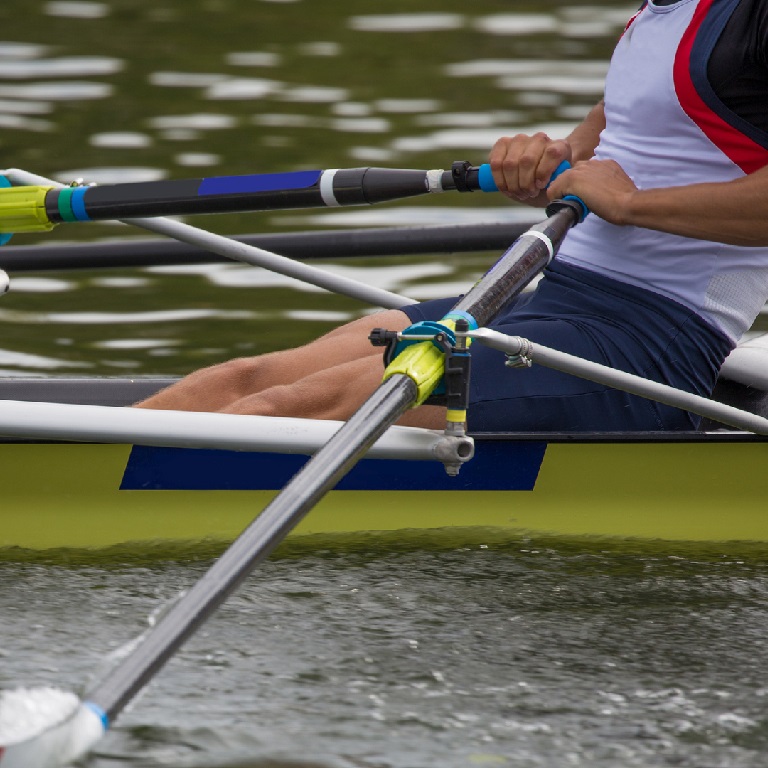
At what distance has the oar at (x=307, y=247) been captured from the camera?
4133mm

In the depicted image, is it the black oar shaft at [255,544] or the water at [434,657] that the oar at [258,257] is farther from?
the black oar shaft at [255,544]

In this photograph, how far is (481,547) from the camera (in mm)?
3443

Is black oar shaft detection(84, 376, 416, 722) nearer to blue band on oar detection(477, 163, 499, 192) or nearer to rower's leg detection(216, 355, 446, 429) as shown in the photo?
rower's leg detection(216, 355, 446, 429)

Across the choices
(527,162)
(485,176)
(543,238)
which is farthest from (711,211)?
(485,176)

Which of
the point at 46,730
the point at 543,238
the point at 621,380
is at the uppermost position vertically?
the point at 543,238

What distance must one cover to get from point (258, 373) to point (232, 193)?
38 centimetres

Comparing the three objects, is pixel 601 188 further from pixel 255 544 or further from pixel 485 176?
pixel 255 544

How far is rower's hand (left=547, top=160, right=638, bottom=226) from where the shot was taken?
3.03m

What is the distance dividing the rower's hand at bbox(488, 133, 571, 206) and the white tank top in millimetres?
125

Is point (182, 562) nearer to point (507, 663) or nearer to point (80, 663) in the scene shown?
point (80, 663)

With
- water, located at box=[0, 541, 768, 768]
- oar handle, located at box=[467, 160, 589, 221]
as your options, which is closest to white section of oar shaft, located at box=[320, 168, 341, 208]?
oar handle, located at box=[467, 160, 589, 221]

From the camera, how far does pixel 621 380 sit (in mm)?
2975

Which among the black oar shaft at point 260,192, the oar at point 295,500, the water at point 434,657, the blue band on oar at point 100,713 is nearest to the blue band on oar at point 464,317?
the oar at point 295,500

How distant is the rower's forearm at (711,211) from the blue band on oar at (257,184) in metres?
0.72
